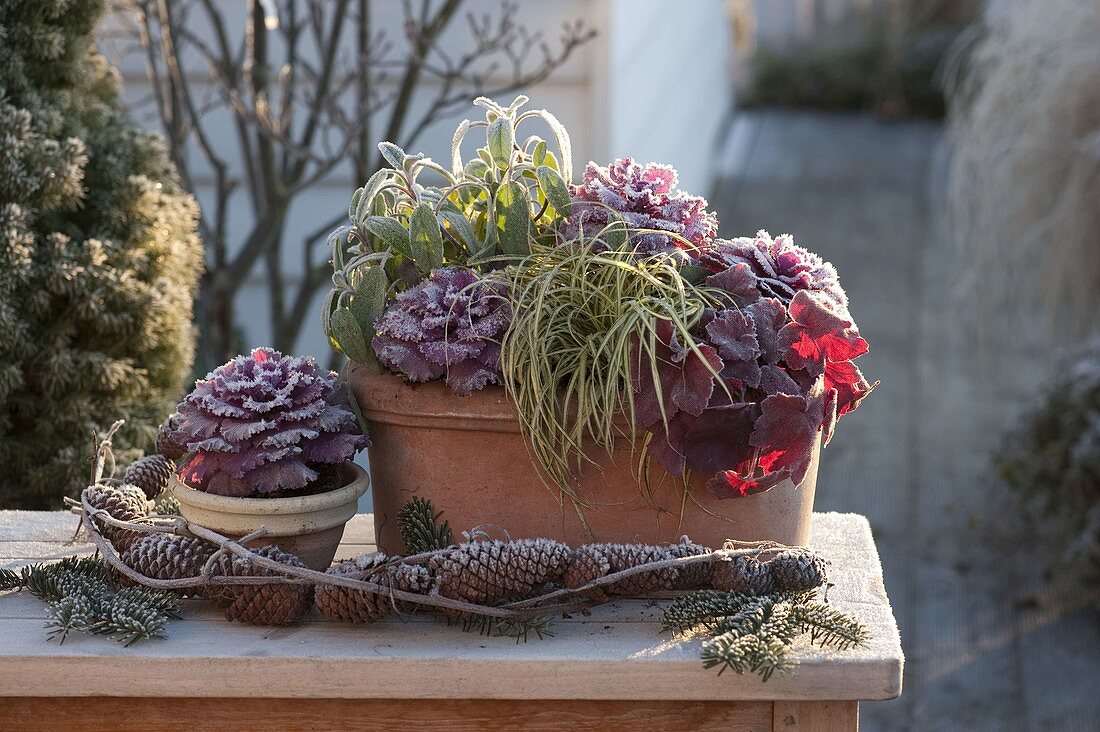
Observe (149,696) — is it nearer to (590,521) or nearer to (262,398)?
(262,398)

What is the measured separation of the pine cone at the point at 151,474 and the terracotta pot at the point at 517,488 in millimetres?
309

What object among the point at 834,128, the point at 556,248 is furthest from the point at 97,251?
the point at 834,128

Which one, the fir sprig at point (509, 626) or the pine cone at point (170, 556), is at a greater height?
the pine cone at point (170, 556)

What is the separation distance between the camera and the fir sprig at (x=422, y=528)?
1.17 metres

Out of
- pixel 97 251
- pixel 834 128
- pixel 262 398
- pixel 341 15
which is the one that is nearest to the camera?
pixel 262 398

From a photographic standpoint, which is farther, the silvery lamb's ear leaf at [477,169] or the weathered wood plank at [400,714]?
the silvery lamb's ear leaf at [477,169]

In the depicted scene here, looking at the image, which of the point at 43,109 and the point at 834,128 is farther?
the point at 834,128

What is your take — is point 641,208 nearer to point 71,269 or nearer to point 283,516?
point 283,516

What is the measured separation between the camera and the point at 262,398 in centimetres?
115

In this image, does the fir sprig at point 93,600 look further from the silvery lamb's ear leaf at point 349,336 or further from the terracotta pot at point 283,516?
the silvery lamb's ear leaf at point 349,336

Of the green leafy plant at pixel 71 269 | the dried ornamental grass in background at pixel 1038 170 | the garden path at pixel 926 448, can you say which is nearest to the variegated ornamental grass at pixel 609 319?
the green leafy plant at pixel 71 269

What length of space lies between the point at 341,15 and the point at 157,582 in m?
1.65

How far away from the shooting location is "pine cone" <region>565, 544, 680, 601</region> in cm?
109

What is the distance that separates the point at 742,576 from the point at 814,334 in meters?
0.24
